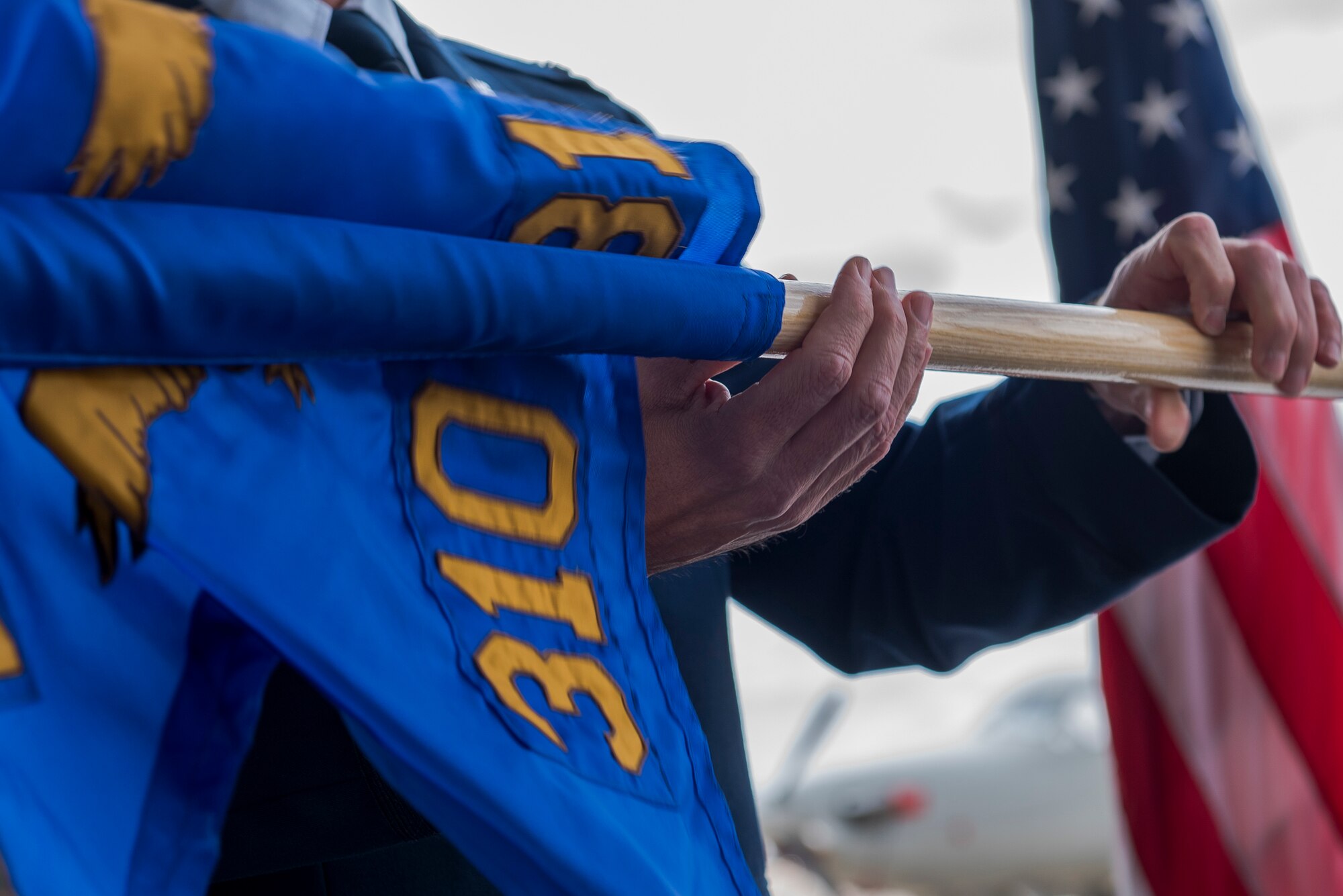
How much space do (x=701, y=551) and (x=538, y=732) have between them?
19 centimetres

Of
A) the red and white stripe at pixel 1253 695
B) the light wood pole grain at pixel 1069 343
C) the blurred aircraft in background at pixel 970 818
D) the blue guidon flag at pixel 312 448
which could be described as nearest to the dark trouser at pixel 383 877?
the blue guidon flag at pixel 312 448

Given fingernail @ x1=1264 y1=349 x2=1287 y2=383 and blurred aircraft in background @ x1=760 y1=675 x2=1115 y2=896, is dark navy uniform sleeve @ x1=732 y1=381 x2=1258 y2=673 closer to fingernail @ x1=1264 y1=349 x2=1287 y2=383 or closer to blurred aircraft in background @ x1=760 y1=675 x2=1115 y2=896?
fingernail @ x1=1264 y1=349 x2=1287 y2=383

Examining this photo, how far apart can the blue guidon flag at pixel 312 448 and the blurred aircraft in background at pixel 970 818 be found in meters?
4.76

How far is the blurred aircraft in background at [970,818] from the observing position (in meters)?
5.04

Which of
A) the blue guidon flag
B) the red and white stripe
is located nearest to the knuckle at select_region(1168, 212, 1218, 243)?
the blue guidon flag

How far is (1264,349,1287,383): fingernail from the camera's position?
2.43ft

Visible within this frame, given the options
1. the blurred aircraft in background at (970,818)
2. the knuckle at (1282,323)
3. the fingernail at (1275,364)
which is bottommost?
the blurred aircraft in background at (970,818)

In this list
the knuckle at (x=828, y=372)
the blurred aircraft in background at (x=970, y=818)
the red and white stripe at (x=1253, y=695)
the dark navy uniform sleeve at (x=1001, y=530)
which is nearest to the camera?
the knuckle at (x=828, y=372)

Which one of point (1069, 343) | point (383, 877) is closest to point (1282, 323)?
point (1069, 343)

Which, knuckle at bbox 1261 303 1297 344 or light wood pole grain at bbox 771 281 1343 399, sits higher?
knuckle at bbox 1261 303 1297 344

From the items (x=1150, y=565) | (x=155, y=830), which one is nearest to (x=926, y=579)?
(x=1150, y=565)

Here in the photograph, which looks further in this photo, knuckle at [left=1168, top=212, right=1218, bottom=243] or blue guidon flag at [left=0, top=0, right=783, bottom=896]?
knuckle at [left=1168, top=212, right=1218, bottom=243]

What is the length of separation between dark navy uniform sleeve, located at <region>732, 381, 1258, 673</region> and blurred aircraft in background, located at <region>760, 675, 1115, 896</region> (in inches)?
168

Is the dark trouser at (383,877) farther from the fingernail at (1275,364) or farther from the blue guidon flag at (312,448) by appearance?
the fingernail at (1275,364)
